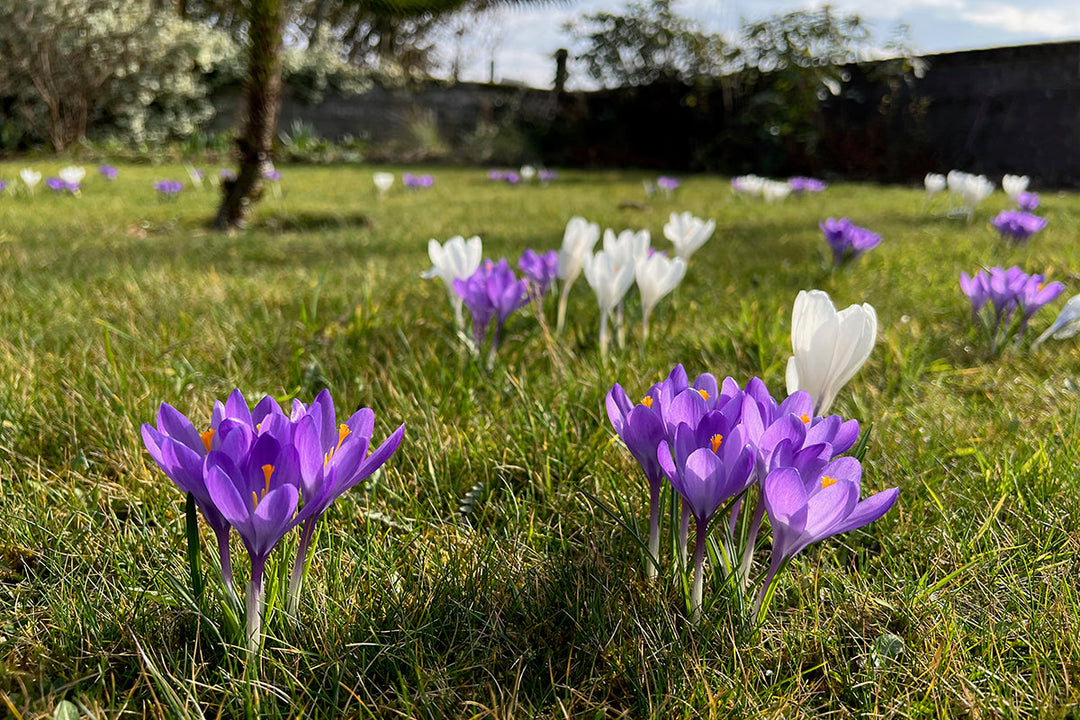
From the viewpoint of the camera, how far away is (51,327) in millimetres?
2510

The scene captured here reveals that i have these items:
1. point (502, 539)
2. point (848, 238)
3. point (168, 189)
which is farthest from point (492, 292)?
point (168, 189)

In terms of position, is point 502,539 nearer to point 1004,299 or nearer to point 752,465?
point 752,465

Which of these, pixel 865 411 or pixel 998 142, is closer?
pixel 865 411

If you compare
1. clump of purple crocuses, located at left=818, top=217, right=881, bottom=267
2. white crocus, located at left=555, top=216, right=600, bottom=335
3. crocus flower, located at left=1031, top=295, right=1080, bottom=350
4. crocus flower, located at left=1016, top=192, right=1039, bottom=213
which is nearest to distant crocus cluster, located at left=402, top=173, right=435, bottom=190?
crocus flower, located at left=1016, top=192, right=1039, bottom=213

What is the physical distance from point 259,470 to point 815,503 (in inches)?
25.8

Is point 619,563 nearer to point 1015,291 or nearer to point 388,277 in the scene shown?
point 1015,291

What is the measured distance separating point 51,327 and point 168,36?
1346 cm

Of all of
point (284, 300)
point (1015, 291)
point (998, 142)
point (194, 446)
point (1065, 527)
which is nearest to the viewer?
point (194, 446)

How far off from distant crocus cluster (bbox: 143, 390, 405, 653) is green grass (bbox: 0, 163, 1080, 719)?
0.56ft

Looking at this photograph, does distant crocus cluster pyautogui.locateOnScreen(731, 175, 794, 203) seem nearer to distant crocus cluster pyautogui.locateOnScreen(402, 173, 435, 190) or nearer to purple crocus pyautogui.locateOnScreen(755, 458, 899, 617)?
distant crocus cluster pyautogui.locateOnScreen(402, 173, 435, 190)

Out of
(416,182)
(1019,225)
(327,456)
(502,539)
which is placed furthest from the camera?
(416,182)

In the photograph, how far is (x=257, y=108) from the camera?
4668 millimetres

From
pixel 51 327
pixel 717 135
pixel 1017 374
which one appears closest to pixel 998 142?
pixel 717 135

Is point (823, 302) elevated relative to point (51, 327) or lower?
elevated
